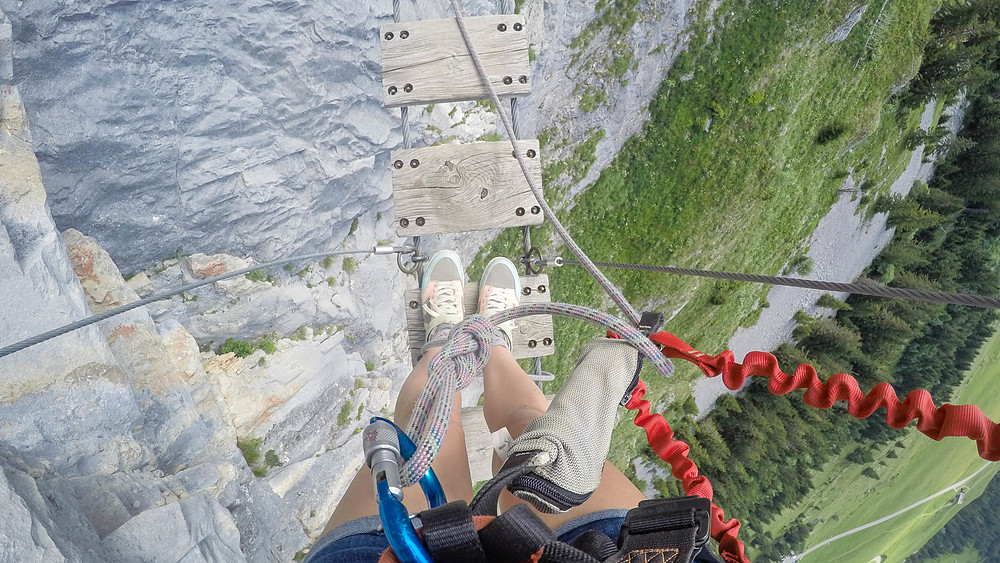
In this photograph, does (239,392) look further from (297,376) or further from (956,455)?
(956,455)

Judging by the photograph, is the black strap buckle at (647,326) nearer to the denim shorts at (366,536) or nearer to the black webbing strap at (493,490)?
the denim shorts at (366,536)

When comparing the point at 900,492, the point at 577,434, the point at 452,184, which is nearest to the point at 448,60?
the point at 452,184

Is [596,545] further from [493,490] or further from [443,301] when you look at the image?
[443,301]

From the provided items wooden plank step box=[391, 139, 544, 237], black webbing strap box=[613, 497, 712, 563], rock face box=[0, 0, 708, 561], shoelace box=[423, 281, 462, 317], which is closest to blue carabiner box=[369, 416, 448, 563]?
black webbing strap box=[613, 497, 712, 563]

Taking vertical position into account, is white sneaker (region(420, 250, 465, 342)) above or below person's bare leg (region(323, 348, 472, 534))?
above

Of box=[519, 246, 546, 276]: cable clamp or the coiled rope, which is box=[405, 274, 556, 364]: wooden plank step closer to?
box=[519, 246, 546, 276]: cable clamp

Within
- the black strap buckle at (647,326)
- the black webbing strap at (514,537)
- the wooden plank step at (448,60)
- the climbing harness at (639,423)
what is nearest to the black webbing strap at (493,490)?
the climbing harness at (639,423)
